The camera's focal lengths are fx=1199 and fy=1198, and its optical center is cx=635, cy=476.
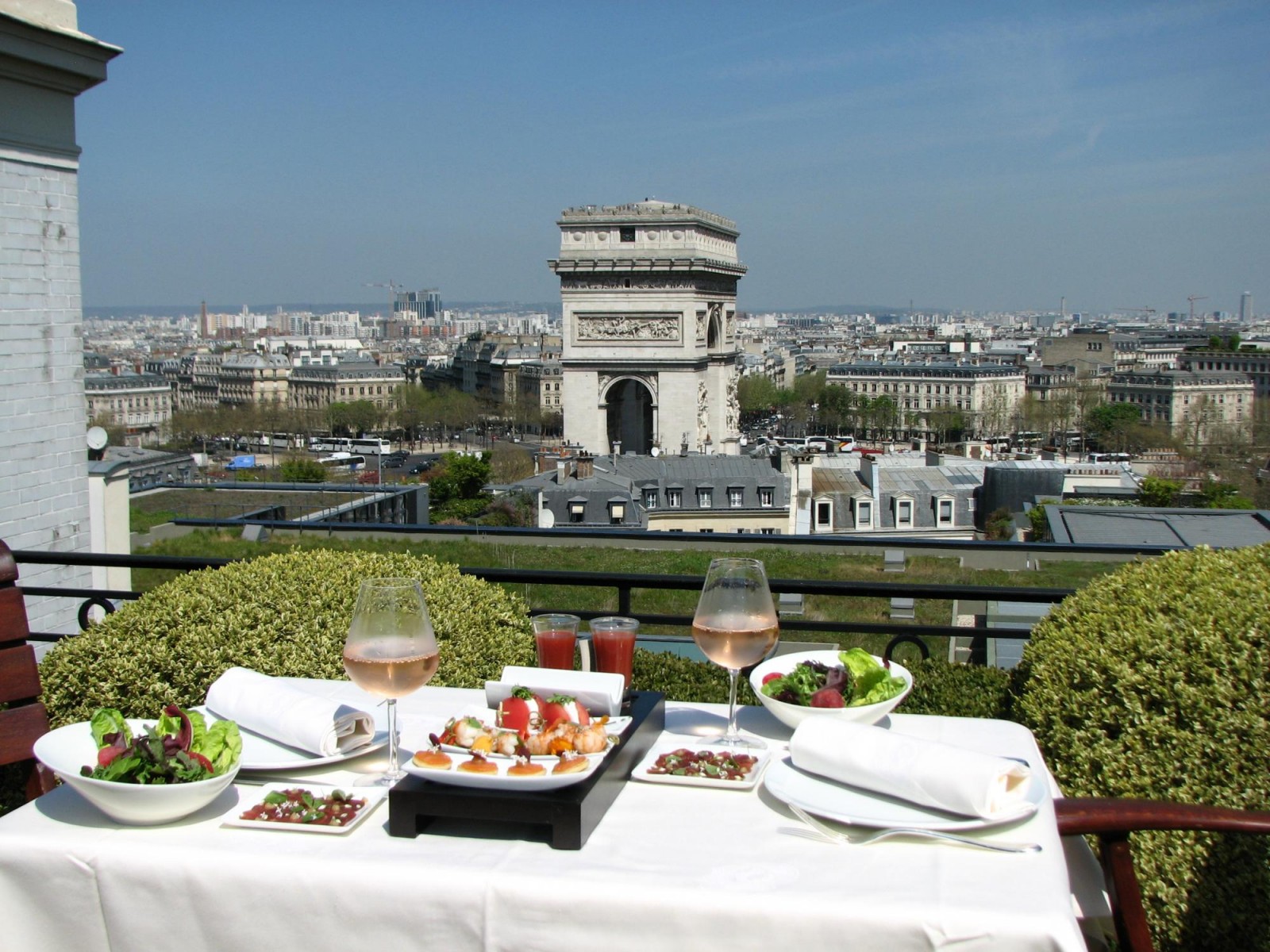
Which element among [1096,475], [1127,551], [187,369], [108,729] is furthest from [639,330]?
[187,369]

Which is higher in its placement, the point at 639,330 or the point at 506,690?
the point at 639,330

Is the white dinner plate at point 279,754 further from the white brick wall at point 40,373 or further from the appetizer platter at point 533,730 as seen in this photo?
the white brick wall at point 40,373

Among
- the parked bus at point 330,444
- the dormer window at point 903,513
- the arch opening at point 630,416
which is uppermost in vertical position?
the arch opening at point 630,416

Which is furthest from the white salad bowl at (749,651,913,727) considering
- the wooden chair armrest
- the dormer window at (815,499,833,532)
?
the dormer window at (815,499,833,532)

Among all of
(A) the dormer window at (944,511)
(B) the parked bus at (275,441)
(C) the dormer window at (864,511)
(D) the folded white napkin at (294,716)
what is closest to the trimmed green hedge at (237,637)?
(D) the folded white napkin at (294,716)

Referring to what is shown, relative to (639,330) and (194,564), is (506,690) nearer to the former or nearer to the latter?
(194,564)

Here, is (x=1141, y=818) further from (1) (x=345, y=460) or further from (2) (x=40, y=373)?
(1) (x=345, y=460)
